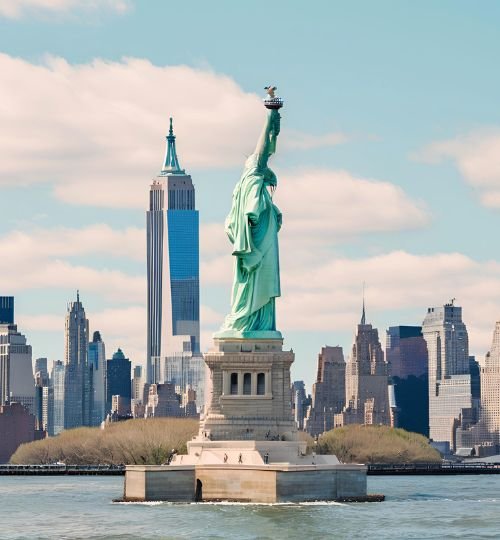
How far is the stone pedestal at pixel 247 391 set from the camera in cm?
12938

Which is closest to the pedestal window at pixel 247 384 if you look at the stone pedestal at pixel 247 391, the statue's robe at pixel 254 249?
the stone pedestal at pixel 247 391

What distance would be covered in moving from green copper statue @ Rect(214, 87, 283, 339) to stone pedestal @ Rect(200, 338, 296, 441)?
1336 mm

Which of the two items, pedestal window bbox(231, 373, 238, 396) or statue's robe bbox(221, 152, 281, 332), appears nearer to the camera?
pedestal window bbox(231, 373, 238, 396)

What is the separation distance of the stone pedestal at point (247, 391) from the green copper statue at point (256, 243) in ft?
4.38

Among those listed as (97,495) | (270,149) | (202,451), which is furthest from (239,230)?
(97,495)

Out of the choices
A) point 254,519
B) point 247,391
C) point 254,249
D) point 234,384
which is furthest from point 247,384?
point 254,519

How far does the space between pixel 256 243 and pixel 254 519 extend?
30422 mm

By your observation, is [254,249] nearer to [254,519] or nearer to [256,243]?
[256,243]

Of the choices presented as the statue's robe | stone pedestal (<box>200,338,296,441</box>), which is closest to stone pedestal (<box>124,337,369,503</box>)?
stone pedestal (<box>200,338,296,441</box>)

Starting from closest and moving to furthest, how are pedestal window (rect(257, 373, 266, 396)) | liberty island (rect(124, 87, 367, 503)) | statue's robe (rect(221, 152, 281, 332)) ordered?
liberty island (rect(124, 87, 367, 503)), pedestal window (rect(257, 373, 266, 396)), statue's robe (rect(221, 152, 281, 332))

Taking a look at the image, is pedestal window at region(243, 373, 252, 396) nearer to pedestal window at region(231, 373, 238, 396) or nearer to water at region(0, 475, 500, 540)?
pedestal window at region(231, 373, 238, 396)

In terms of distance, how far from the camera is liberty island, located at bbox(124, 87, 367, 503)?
120812mm

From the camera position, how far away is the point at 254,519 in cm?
10656

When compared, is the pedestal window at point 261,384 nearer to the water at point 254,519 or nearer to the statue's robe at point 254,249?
the statue's robe at point 254,249
